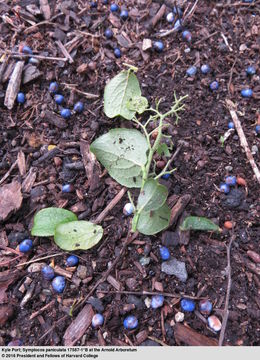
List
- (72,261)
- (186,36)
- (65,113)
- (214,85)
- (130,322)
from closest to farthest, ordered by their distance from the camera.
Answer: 1. (130,322)
2. (72,261)
3. (65,113)
4. (214,85)
5. (186,36)

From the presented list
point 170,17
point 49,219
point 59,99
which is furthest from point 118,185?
point 170,17

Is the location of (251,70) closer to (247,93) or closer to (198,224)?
(247,93)

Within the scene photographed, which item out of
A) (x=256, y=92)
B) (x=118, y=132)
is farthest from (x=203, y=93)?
(x=118, y=132)

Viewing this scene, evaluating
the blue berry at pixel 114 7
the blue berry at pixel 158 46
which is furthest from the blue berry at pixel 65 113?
the blue berry at pixel 114 7

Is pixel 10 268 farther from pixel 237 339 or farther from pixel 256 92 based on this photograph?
pixel 256 92

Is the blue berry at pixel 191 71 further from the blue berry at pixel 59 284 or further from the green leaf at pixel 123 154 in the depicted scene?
the blue berry at pixel 59 284

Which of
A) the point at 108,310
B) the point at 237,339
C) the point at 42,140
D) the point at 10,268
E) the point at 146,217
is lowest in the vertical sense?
the point at 237,339
